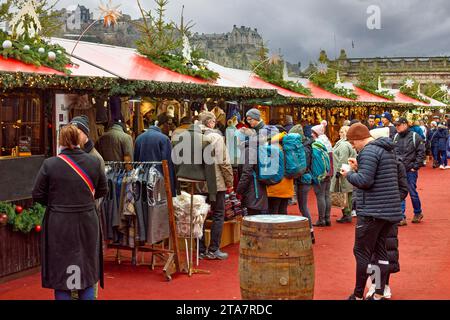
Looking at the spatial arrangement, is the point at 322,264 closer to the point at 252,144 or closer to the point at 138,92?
the point at 252,144

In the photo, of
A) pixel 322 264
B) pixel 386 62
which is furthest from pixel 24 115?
pixel 386 62

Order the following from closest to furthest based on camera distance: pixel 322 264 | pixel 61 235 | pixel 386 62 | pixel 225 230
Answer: pixel 61 235 → pixel 322 264 → pixel 225 230 → pixel 386 62

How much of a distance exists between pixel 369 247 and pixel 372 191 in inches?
20.3

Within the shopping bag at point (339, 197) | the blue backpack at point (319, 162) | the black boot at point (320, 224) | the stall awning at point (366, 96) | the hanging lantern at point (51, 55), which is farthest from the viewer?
the stall awning at point (366, 96)

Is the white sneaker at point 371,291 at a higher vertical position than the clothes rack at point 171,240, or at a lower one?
lower

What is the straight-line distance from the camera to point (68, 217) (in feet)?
16.3

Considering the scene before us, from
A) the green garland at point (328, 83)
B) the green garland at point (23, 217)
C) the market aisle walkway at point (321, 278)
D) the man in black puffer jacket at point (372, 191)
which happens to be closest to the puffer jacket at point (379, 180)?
the man in black puffer jacket at point (372, 191)

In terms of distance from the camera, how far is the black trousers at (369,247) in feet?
19.0

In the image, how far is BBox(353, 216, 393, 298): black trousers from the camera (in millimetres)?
5797

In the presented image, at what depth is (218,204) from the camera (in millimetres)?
8055

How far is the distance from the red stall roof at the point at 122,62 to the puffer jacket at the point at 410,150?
329 cm

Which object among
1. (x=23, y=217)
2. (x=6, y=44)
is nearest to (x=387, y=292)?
(x=23, y=217)

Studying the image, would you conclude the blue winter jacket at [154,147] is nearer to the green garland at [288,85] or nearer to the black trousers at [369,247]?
the black trousers at [369,247]
